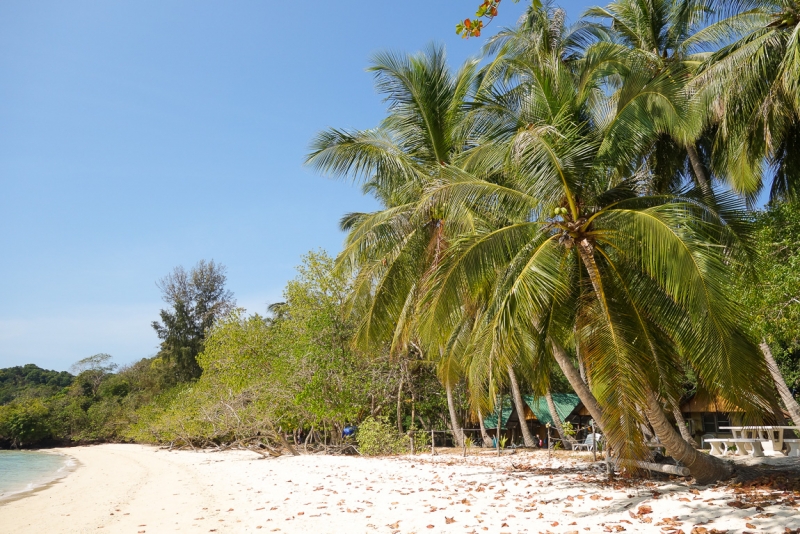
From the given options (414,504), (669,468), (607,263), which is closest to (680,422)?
(669,468)

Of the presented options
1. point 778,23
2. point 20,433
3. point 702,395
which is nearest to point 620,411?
point 778,23

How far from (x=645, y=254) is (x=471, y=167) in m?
3.49

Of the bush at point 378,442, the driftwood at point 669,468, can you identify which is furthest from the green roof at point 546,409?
the driftwood at point 669,468

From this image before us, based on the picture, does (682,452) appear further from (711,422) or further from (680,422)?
(711,422)

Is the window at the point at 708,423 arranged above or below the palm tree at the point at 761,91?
below

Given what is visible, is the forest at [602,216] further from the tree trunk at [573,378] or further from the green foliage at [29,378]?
the green foliage at [29,378]

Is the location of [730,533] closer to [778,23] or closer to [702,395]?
[778,23]

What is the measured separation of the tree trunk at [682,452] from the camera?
7094 millimetres

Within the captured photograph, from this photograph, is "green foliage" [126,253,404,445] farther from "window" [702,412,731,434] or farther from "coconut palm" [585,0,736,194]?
"window" [702,412,731,434]

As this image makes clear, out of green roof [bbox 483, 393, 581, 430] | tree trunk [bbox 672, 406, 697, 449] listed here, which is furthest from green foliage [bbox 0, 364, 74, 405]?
tree trunk [bbox 672, 406, 697, 449]

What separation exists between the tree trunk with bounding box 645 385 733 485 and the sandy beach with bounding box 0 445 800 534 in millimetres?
358

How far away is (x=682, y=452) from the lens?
24.2 feet

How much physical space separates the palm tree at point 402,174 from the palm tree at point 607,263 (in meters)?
2.16

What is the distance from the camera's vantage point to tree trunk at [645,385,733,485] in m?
7.09
